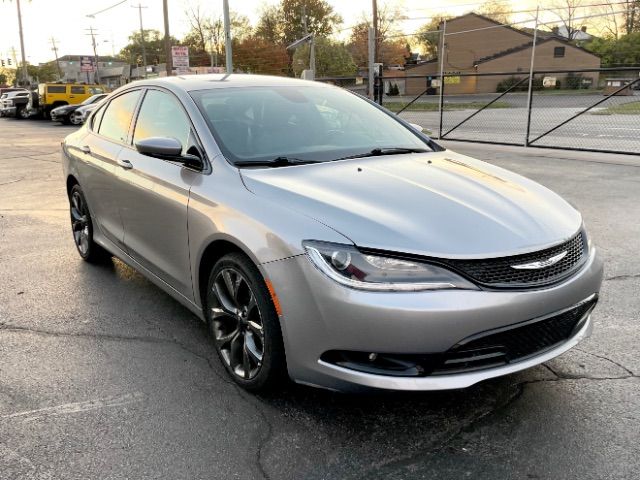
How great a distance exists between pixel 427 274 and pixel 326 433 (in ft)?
3.00

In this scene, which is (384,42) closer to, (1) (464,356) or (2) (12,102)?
(2) (12,102)

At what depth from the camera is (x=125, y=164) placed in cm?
414

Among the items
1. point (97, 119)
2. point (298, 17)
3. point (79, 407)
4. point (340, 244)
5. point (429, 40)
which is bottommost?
point (79, 407)

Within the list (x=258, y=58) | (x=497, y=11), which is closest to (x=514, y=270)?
(x=497, y=11)

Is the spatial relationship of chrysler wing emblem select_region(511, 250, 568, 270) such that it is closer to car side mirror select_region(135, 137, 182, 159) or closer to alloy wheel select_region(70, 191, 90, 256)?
car side mirror select_region(135, 137, 182, 159)

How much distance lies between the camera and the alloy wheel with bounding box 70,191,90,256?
17.1ft

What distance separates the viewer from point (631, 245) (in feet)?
18.6

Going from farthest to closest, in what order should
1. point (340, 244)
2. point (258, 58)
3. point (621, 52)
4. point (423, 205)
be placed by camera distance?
point (258, 58) < point (621, 52) < point (423, 205) < point (340, 244)

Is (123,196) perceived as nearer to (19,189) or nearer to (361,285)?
(361,285)

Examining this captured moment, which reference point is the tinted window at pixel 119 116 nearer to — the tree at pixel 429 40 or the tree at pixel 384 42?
the tree at pixel 384 42

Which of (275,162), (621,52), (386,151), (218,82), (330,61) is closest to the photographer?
(275,162)

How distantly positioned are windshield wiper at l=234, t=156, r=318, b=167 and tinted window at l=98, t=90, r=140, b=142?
1.50m

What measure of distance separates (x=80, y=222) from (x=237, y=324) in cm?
293

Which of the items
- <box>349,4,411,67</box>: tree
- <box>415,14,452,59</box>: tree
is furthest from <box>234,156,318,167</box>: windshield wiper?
<box>415,14,452,59</box>: tree
